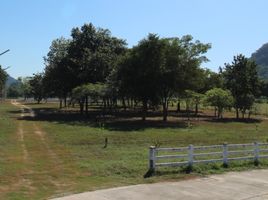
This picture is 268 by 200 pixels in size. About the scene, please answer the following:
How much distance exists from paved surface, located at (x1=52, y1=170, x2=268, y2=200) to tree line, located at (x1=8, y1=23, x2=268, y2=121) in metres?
33.1

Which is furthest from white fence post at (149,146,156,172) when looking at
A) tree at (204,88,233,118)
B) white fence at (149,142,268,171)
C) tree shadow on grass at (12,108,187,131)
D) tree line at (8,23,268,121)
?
tree at (204,88,233,118)

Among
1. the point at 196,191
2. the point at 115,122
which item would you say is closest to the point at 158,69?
the point at 115,122

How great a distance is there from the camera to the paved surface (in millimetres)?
15297

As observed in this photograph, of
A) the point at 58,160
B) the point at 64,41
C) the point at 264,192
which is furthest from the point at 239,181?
the point at 64,41

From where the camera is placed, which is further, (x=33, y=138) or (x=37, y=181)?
(x=33, y=138)

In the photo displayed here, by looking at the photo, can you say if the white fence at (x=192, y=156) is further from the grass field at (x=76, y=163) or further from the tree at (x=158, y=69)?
the tree at (x=158, y=69)

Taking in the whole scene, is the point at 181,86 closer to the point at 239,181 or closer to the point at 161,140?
the point at 161,140

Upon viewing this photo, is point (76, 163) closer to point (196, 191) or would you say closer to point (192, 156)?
point (192, 156)

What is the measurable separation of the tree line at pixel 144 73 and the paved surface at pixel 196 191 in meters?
33.1

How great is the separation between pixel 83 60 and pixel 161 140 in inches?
1287

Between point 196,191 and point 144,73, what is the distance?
35134mm

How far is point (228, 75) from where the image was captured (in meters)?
68.8

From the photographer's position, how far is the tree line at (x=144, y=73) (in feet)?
171

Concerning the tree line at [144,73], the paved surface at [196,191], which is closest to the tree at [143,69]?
the tree line at [144,73]
